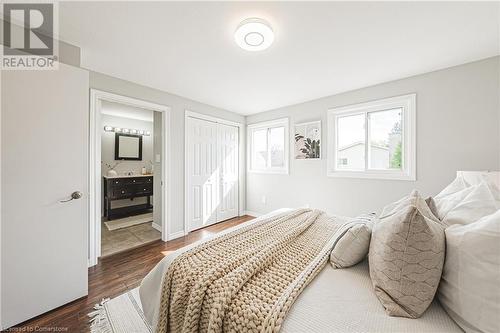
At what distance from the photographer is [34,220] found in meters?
1.59

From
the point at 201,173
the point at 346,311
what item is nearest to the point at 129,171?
the point at 201,173

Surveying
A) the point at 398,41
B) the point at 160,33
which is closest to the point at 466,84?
the point at 398,41

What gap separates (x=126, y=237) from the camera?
3260 millimetres

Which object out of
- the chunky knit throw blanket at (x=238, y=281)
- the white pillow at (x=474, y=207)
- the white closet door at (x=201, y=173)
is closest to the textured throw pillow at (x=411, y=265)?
the white pillow at (x=474, y=207)

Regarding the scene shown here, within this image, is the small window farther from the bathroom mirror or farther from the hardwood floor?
the bathroom mirror

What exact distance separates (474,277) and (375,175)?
2408 mm

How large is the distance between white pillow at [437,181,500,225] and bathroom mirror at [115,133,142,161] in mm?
5810

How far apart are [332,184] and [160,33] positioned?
3046 millimetres

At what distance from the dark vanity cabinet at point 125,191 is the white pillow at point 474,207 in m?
5.24

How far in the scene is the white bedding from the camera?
2.46ft

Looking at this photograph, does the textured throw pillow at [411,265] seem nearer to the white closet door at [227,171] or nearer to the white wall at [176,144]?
the white wall at [176,144]

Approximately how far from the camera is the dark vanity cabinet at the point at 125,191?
4.32 meters

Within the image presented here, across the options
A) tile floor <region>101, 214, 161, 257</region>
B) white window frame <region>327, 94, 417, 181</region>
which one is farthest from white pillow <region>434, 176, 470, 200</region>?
tile floor <region>101, 214, 161, 257</region>

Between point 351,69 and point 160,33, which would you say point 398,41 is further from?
point 160,33
